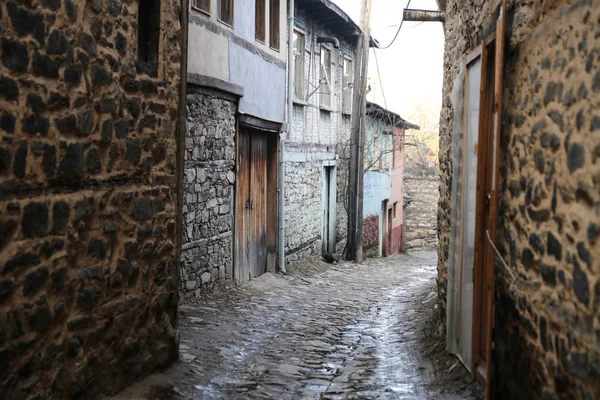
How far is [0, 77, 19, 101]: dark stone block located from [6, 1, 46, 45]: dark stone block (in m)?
0.25

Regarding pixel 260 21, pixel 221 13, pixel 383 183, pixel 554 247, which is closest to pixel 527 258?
pixel 554 247

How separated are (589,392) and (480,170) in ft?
6.66

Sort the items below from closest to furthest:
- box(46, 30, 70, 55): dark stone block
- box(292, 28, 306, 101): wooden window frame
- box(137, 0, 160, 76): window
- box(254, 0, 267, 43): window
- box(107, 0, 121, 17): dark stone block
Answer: box(46, 30, 70, 55): dark stone block → box(107, 0, 121, 17): dark stone block → box(137, 0, 160, 76): window → box(254, 0, 267, 43): window → box(292, 28, 306, 101): wooden window frame

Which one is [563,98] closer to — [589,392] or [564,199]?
[564,199]

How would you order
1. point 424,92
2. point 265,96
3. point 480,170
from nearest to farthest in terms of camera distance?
point 480,170 < point 265,96 < point 424,92

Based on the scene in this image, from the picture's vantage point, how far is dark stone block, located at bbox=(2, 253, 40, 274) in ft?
10.8

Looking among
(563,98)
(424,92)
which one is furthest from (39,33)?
(424,92)

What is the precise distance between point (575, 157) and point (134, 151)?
2793mm

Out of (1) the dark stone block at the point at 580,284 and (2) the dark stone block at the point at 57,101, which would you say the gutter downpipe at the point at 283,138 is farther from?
(1) the dark stone block at the point at 580,284

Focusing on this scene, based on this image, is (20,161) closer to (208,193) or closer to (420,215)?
(208,193)

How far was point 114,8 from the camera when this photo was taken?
13.9ft

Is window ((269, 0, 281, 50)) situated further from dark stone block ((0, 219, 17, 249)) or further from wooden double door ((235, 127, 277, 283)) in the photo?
dark stone block ((0, 219, 17, 249))

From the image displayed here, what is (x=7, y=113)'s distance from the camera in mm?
3248

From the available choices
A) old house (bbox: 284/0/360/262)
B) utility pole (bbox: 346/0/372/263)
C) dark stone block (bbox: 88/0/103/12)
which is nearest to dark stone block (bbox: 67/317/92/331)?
dark stone block (bbox: 88/0/103/12)
